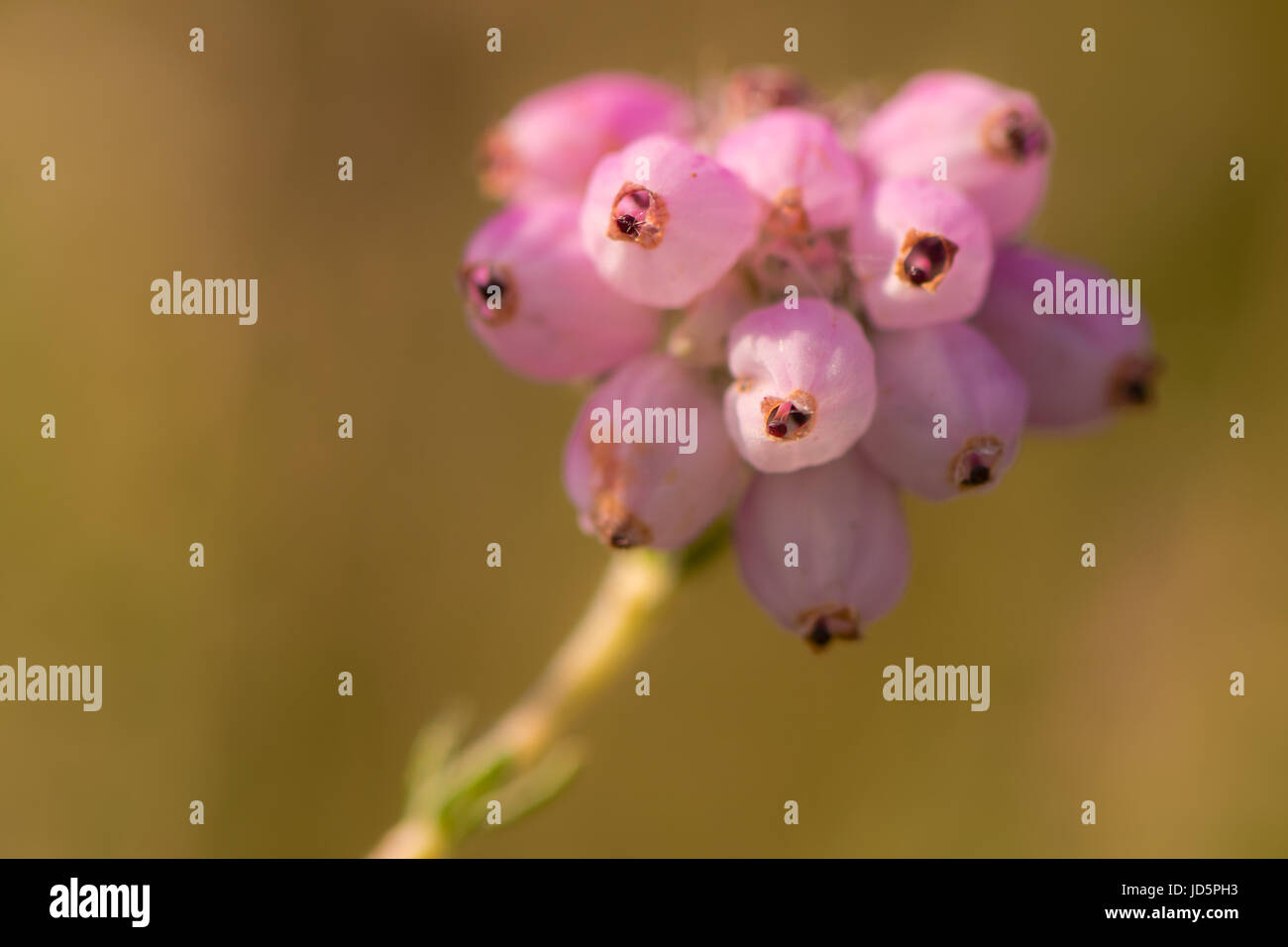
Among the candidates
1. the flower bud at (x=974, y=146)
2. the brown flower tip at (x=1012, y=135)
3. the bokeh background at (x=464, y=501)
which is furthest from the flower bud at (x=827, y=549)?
the bokeh background at (x=464, y=501)

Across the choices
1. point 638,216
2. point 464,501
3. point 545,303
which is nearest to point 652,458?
point 545,303

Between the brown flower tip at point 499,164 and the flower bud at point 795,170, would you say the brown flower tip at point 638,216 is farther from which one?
the brown flower tip at point 499,164

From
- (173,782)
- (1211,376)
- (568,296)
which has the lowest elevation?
(173,782)

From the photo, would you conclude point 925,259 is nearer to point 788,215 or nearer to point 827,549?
point 788,215
